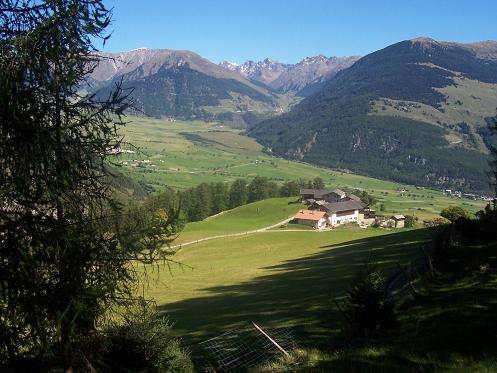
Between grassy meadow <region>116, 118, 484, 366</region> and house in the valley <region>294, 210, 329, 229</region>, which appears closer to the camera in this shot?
grassy meadow <region>116, 118, 484, 366</region>

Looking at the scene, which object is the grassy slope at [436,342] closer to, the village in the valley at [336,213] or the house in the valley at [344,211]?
the village in the valley at [336,213]

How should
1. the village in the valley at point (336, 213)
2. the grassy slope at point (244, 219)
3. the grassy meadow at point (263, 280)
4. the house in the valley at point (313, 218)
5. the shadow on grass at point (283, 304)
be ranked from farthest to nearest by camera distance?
the village in the valley at point (336, 213) → the house in the valley at point (313, 218) → the grassy slope at point (244, 219) → the grassy meadow at point (263, 280) → the shadow on grass at point (283, 304)

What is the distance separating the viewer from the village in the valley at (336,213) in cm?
9956

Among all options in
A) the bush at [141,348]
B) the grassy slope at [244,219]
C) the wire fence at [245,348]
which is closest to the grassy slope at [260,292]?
the wire fence at [245,348]

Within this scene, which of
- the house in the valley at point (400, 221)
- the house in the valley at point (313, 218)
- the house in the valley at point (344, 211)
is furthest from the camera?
the house in the valley at point (344, 211)

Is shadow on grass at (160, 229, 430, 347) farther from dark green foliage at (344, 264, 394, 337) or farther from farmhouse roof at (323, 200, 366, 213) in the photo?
farmhouse roof at (323, 200, 366, 213)

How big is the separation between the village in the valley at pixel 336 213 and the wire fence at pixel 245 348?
264 ft

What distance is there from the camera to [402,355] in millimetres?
8523

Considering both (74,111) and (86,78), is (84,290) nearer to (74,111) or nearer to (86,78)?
(74,111)

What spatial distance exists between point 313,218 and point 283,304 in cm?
7775

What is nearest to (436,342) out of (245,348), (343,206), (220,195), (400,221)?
(245,348)

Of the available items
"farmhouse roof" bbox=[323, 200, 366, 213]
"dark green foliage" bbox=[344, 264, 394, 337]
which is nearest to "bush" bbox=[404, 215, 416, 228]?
"farmhouse roof" bbox=[323, 200, 366, 213]

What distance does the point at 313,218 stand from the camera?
325ft

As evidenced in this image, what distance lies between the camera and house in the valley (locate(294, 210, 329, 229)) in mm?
97906
